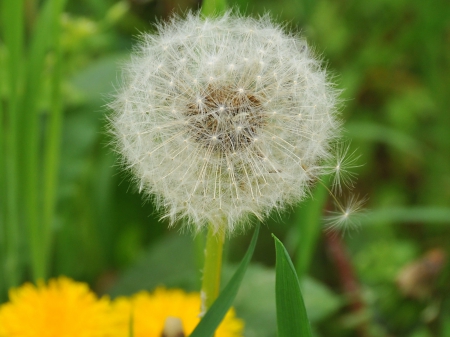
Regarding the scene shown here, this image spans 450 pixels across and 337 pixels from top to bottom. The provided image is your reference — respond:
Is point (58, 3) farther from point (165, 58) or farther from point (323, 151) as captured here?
point (323, 151)

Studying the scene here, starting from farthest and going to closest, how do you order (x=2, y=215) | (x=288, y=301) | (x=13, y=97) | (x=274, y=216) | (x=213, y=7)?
(x=274, y=216) → (x=2, y=215) → (x=13, y=97) → (x=213, y=7) → (x=288, y=301)

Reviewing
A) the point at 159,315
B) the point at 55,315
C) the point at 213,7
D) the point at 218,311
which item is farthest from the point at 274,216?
the point at 218,311

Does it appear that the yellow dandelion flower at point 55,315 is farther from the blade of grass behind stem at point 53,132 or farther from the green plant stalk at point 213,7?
the green plant stalk at point 213,7

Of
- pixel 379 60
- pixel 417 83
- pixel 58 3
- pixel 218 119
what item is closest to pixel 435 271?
pixel 218 119

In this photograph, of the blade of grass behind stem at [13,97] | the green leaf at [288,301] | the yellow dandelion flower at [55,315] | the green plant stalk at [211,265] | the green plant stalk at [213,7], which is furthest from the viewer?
the blade of grass behind stem at [13,97]

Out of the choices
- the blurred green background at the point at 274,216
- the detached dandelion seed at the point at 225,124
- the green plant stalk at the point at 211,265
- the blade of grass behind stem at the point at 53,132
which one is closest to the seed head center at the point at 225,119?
the detached dandelion seed at the point at 225,124

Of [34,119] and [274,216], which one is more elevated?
[274,216]

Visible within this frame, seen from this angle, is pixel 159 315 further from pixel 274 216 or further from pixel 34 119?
pixel 274 216
